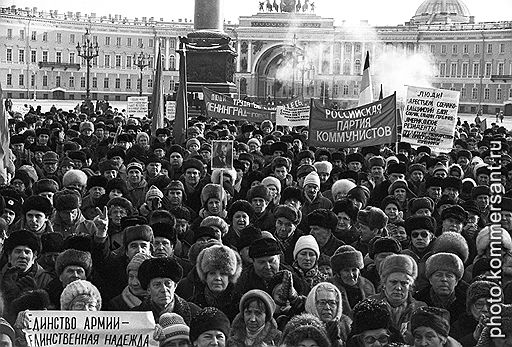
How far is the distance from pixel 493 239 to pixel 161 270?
82.9 inches

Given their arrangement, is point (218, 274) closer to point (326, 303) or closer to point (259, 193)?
point (326, 303)

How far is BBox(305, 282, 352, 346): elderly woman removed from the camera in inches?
191

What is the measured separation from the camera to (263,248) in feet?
19.3

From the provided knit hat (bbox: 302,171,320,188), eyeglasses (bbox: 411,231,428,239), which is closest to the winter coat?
eyeglasses (bbox: 411,231,428,239)

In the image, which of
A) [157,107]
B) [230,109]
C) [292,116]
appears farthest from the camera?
[230,109]

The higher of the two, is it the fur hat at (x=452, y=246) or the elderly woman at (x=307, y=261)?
the fur hat at (x=452, y=246)

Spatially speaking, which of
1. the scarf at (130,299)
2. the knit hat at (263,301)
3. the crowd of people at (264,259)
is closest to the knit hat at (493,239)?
the crowd of people at (264,259)

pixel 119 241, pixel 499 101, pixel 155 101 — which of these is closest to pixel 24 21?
pixel 499 101

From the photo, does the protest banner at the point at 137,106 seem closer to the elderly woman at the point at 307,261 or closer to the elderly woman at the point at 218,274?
the elderly woman at the point at 307,261

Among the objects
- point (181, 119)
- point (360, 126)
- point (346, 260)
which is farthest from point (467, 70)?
point (346, 260)

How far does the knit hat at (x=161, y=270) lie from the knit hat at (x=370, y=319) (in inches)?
42.3

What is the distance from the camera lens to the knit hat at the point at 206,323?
4477mm

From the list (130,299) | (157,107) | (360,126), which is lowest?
(130,299)

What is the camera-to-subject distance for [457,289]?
559 cm
